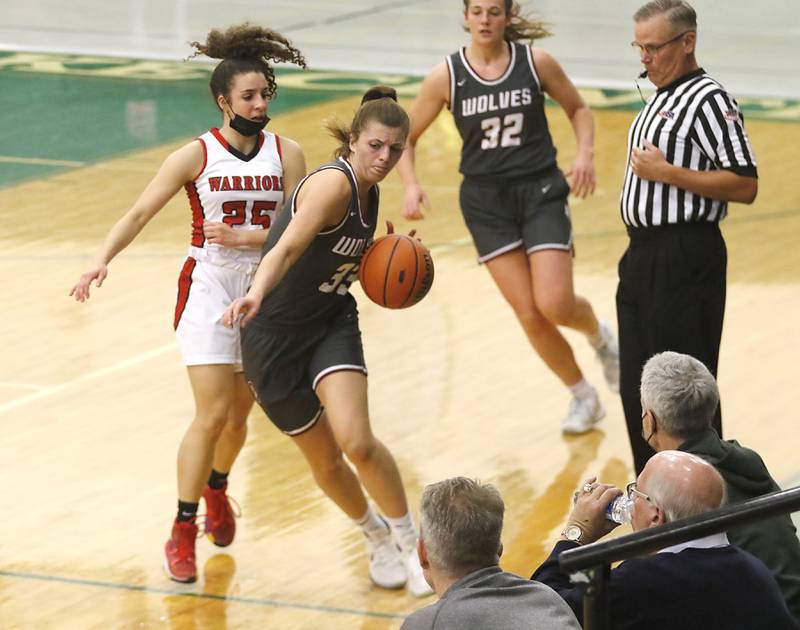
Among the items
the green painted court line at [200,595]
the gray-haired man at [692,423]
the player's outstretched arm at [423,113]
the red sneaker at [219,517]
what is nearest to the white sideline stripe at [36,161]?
the player's outstretched arm at [423,113]

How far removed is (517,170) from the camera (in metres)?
7.72

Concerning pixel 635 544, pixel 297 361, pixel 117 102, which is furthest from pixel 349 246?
pixel 117 102

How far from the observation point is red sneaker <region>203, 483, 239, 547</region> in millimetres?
6562

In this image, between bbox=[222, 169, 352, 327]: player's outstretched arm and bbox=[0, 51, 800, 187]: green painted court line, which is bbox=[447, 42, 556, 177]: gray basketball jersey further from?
bbox=[0, 51, 800, 187]: green painted court line

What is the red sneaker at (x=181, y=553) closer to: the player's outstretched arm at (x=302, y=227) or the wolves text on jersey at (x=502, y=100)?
the player's outstretched arm at (x=302, y=227)

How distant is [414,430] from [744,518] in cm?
445

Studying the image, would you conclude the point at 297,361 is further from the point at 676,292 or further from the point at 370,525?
the point at 676,292

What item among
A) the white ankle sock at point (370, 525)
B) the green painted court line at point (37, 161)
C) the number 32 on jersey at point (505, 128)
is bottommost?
the white ankle sock at point (370, 525)

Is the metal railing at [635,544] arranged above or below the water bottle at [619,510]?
above

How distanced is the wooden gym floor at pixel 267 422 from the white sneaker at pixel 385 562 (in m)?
0.07

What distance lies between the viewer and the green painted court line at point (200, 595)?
6.01 metres

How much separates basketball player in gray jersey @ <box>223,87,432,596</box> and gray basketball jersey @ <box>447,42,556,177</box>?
1762mm

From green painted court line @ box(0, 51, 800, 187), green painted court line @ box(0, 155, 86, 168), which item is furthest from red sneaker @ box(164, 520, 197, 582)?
green painted court line @ box(0, 155, 86, 168)

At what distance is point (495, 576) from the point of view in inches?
144
